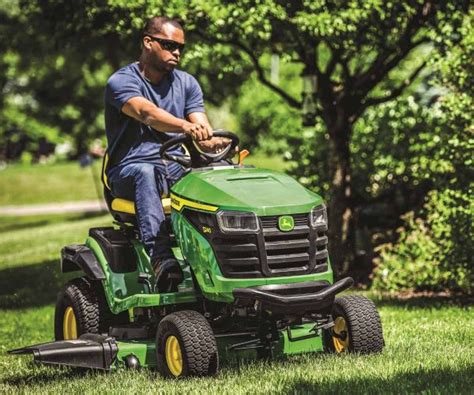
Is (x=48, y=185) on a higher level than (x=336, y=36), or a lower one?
lower

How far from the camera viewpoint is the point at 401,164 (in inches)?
488

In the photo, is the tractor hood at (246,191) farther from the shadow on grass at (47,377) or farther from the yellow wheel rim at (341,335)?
the shadow on grass at (47,377)

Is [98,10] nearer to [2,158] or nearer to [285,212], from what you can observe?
[285,212]

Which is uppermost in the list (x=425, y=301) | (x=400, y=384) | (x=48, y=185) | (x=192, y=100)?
(x=48, y=185)

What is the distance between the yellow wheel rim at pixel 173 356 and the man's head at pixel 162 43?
5.75 feet

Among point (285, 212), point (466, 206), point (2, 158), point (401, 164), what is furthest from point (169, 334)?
point (2, 158)

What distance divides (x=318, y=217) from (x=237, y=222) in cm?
52

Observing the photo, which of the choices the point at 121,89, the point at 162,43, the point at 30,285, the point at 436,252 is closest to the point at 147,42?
the point at 162,43

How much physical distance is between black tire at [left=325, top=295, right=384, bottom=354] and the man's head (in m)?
1.82

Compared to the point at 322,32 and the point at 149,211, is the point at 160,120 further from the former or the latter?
the point at 322,32

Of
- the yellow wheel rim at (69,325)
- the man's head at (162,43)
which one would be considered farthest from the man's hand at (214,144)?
the yellow wheel rim at (69,325)

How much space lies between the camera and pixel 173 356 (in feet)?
19.9

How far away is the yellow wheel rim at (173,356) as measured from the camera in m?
5.99

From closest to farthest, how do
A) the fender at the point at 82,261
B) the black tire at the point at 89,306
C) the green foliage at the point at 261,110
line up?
the fender at the point at 82,261, the black tire at the point at 89,306, the green foliage at the point at 261,110
